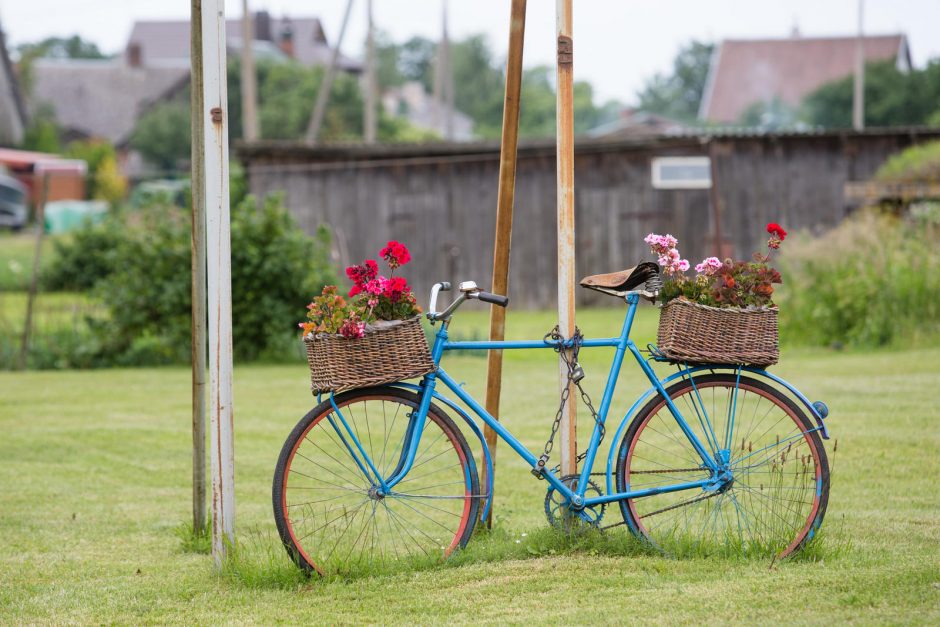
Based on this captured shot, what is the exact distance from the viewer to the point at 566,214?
492 cm

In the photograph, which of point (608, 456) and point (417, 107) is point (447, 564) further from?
point (417, 107)

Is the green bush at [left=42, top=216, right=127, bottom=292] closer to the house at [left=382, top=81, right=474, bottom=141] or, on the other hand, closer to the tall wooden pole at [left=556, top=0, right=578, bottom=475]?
the tall wooden pole at [left=556, top=0, right=578, bottom=475]

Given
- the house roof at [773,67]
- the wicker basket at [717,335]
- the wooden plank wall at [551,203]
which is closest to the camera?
the wicker basket at [717,335]

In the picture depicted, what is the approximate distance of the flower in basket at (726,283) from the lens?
15.3 ft

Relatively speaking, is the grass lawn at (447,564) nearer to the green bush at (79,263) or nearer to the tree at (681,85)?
the green bush at (79,263)

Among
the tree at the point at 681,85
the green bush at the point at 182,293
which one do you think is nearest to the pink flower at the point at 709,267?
the green bush at the point at 182,293

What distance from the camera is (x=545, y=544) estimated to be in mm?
4828

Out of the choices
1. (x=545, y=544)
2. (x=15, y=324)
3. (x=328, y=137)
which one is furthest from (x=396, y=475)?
(x=328, y=137)

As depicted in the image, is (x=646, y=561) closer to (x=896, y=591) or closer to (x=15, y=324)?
(x=896, y=591)

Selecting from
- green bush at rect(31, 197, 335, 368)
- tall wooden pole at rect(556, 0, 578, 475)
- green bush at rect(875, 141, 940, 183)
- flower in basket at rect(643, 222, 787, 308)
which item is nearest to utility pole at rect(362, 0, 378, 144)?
green bush at rect(875, 141, 940, 183)

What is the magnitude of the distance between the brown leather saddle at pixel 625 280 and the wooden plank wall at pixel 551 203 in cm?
1707

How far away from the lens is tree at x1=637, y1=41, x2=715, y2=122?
83.5 metres

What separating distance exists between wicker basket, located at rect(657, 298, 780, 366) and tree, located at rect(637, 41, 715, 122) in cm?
8025

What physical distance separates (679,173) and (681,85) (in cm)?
6453
